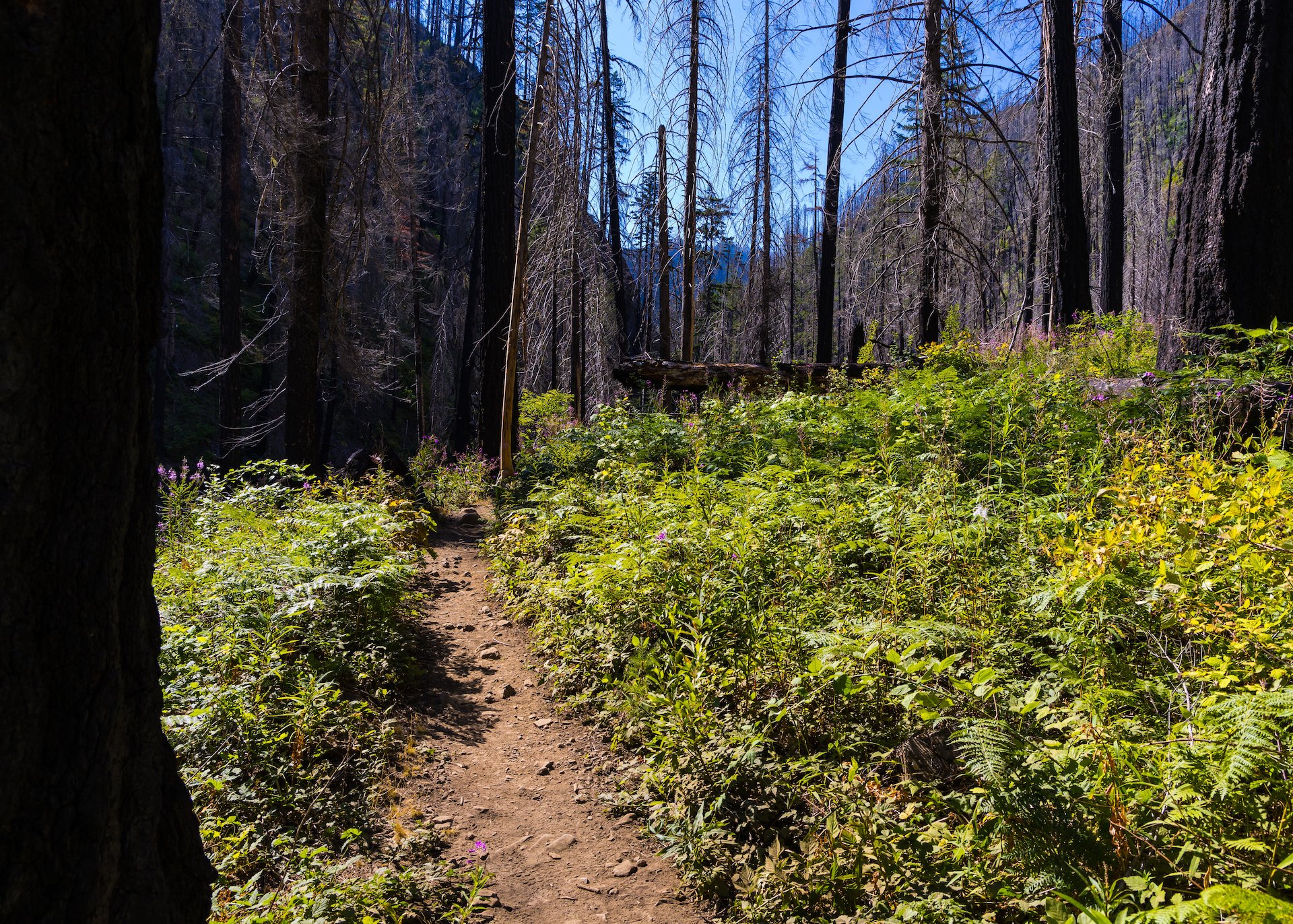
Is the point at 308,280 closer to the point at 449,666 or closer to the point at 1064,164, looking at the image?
the point at 449,666

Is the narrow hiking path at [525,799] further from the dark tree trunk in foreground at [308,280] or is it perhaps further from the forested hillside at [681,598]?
the dark tree trunk in foreground at [308,280]

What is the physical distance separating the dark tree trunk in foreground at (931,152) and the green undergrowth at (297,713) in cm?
689

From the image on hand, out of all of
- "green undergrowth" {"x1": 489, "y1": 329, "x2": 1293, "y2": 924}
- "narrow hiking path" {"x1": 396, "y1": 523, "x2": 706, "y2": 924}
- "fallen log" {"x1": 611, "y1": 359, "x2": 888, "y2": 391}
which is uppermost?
"fallen log" {"x1": 611, "y1": 359, "x2": 888, "y2": 391}

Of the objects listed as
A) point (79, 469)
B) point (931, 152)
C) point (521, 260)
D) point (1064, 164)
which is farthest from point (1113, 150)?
point (79, 469)

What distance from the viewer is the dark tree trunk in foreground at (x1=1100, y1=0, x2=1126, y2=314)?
9961 millimetres

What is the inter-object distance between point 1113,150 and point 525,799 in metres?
16.2

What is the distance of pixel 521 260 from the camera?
9008 mm

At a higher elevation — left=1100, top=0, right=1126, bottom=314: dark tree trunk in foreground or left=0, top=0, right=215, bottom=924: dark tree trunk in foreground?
left=1100, top=0, right=1126, bottom=314: dark tree trunk in foreground

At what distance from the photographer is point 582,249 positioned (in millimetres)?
10766

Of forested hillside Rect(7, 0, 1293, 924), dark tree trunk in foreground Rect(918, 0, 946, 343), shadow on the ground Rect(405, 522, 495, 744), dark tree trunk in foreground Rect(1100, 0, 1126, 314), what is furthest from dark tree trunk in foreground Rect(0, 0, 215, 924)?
dark tree trunk in foreground Rect(1100, 0, 1126, 314)

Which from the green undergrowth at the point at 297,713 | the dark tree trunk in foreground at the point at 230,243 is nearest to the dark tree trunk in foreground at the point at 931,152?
the green undergrowth at the point at 297,713

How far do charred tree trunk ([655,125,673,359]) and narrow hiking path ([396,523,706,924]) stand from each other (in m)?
Answer: 9.71

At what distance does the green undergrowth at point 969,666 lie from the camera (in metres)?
1.87

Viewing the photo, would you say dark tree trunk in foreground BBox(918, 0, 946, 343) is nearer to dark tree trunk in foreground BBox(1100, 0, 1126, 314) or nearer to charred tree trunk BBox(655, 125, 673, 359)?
dark tree trunk in foreground BBox(1100, 0, 1126, 314)
